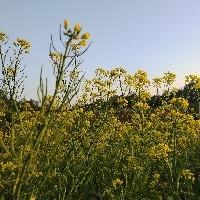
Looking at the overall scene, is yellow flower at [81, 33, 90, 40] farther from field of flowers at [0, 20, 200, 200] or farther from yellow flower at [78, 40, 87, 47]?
field of flowers at [0, 20, 200, 200]

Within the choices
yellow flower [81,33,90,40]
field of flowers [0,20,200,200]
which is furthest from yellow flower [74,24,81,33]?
field of flowers [0,20,200,200]

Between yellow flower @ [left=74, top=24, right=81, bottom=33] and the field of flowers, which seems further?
the field of flowers

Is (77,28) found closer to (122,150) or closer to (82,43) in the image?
(82,43)

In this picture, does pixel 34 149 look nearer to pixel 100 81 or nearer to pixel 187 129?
pixel 100 81

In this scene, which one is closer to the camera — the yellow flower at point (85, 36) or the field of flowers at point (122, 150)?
the yellow flower at point (85, 36)

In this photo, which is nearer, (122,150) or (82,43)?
(82,43)

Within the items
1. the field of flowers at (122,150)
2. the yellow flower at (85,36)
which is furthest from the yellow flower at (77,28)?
the field of flowers at (122,150)

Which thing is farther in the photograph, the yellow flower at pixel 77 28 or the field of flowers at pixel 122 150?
the field of flowers at pixel 122 150

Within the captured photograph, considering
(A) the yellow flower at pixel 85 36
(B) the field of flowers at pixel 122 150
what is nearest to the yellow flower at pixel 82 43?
(A) the yellow flower at pixel 85 36

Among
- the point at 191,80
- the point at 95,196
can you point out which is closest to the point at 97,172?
the point at 95,196

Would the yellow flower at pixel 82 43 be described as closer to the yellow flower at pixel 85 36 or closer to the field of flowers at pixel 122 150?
the yellow flower at pixel 85 36

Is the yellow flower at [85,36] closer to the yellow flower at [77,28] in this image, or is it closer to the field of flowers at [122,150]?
the yellow flower at [77,28]

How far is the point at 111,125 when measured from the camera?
7898 mm

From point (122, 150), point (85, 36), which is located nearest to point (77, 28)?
point (85, 36)
